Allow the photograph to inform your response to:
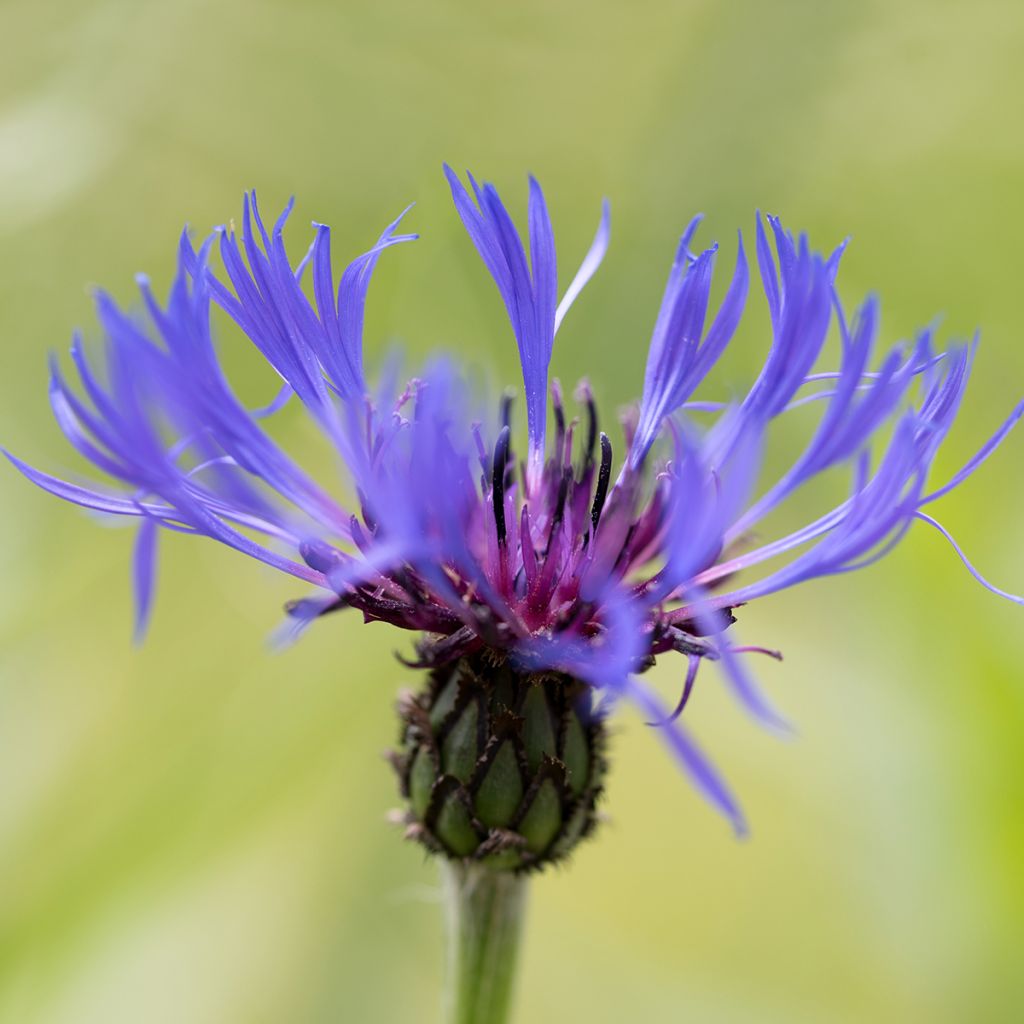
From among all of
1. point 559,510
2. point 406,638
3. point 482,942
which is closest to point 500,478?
point 559,510

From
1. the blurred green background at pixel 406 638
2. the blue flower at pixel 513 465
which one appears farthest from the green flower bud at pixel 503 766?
the blurred green background at pixel 406 638

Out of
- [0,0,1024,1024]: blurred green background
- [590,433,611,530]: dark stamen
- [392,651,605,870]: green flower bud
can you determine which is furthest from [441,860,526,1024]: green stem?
[0,0,1024,1024]: blurred green background

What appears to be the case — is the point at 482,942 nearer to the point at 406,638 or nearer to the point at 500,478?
the point at 500,478

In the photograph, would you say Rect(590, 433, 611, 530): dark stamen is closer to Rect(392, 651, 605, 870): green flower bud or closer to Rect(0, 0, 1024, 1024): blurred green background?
Rect(392, 651, 605, 870): green flower bud

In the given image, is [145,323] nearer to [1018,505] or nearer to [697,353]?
[697,353]

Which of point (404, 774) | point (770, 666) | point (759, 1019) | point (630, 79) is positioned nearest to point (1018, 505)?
point (770, 666)
